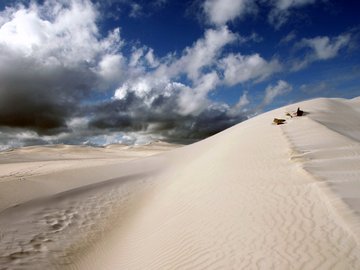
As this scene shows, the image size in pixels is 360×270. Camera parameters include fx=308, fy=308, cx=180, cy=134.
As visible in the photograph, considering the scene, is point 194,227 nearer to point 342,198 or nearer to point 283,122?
point 342,198

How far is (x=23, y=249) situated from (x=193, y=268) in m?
5.15

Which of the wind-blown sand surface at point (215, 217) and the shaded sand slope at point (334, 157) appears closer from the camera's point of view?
the wind-blown sand surface at point (215, 217)

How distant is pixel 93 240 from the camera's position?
979 cm

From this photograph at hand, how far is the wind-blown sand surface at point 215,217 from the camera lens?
599 centimetres

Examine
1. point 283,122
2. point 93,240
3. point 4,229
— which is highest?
point 283,122

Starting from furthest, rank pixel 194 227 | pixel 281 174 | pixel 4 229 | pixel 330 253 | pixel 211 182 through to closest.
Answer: pixel 211 182 < pixel 281 174 < pixel 4 229 < pixel 194 227 < pixel 330 253

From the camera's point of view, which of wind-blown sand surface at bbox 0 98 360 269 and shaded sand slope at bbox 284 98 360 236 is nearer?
wind-blown sand surface at bbox 0 98 360 269

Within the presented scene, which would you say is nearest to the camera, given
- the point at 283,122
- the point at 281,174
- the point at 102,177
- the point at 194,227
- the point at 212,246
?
the point at 212,246

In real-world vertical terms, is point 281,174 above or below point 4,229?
above

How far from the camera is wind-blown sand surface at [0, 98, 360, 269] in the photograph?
5992 millimetres

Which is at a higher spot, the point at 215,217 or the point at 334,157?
the point at 334,157

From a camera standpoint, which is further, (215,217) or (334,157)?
(334,157)

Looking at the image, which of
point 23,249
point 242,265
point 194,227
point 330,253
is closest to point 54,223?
point 23,249

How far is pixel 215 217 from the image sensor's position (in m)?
8.37
